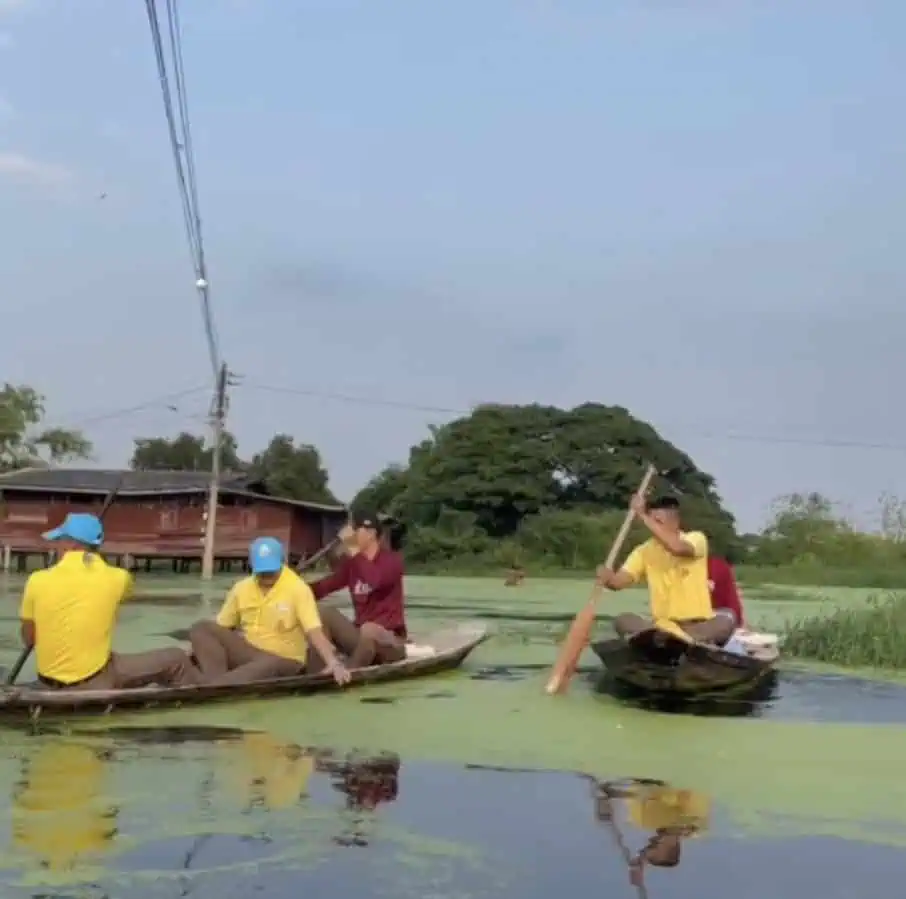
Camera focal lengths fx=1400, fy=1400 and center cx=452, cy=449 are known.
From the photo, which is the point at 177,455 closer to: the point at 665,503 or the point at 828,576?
the point at 828,576

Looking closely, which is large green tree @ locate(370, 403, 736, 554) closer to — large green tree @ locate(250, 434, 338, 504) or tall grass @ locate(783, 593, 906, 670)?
large green tree @ locate(250, 434, 338, 504)

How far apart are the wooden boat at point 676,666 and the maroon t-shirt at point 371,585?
1380 millimetres

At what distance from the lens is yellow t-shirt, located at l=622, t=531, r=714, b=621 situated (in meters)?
8.44

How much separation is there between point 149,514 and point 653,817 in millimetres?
28025

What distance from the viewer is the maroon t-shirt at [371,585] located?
871 centimetres

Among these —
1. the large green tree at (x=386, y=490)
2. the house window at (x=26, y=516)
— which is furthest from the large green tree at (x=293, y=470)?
the house window at (x=26, y=516)

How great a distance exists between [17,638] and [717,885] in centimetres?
923

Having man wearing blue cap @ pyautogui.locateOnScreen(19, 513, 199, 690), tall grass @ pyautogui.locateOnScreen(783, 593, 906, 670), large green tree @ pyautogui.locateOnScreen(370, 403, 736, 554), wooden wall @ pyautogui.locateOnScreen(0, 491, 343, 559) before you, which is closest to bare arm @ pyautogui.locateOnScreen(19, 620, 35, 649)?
man wearing blue cap @ pyautogui.locateOnScreen(19, 513, 199, 690)

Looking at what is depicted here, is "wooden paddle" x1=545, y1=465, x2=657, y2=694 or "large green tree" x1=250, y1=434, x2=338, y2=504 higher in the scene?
"large green tree" x1=250, y1=434, x2=338, y2=504

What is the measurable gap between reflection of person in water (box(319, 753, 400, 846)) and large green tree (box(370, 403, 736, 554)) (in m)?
32.3

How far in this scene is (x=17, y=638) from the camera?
12.3 m

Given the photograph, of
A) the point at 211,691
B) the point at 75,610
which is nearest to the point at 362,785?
the point at 75,610

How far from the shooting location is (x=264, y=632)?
7.85 metres

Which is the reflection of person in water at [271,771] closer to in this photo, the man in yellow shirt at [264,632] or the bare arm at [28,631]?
the man in yellow shirt at [264,632]
